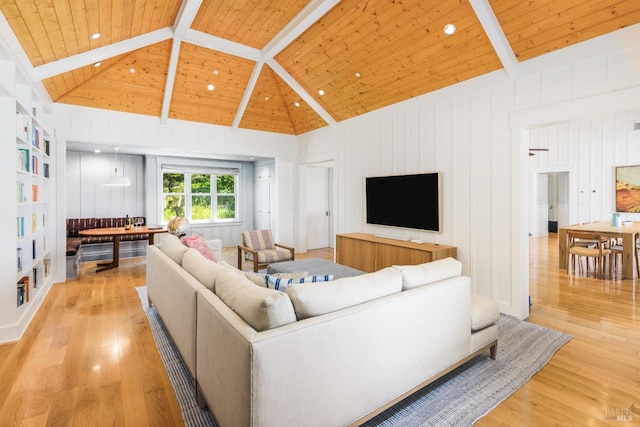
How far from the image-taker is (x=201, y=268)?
2363 mm

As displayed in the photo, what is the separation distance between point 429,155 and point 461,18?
1.71 metres

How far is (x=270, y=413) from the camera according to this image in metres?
1.40

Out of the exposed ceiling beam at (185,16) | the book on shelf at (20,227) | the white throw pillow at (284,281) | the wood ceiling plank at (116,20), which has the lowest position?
the white throw pillow at (284,281)

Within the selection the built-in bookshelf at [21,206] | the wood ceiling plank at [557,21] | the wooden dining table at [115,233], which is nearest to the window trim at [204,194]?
the wooden dining table at [115,233]

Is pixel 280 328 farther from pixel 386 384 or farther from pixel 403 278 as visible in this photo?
pixel 403 278

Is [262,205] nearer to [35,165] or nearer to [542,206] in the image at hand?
[35,165]

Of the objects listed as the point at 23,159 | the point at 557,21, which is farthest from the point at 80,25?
the point at 557,21

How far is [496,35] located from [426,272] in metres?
2.56

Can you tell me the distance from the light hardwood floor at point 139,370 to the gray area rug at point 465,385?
7 centimetres

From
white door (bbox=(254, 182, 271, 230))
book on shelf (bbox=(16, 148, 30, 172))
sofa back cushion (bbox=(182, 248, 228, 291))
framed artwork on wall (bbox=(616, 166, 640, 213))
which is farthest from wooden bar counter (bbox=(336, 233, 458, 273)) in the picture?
framed artwork on wall (bbox=(616, 166, 640, 213))

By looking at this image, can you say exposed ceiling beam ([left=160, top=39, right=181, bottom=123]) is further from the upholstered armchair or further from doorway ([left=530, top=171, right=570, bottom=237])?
doorway ([left=530, top=171, right=570, bottom=237])

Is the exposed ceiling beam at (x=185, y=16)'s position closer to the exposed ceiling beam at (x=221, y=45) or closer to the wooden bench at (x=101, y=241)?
the exposed ceiling beam at (x=221, y=45)

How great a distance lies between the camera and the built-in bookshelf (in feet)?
9.57

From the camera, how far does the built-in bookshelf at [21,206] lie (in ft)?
9.57
